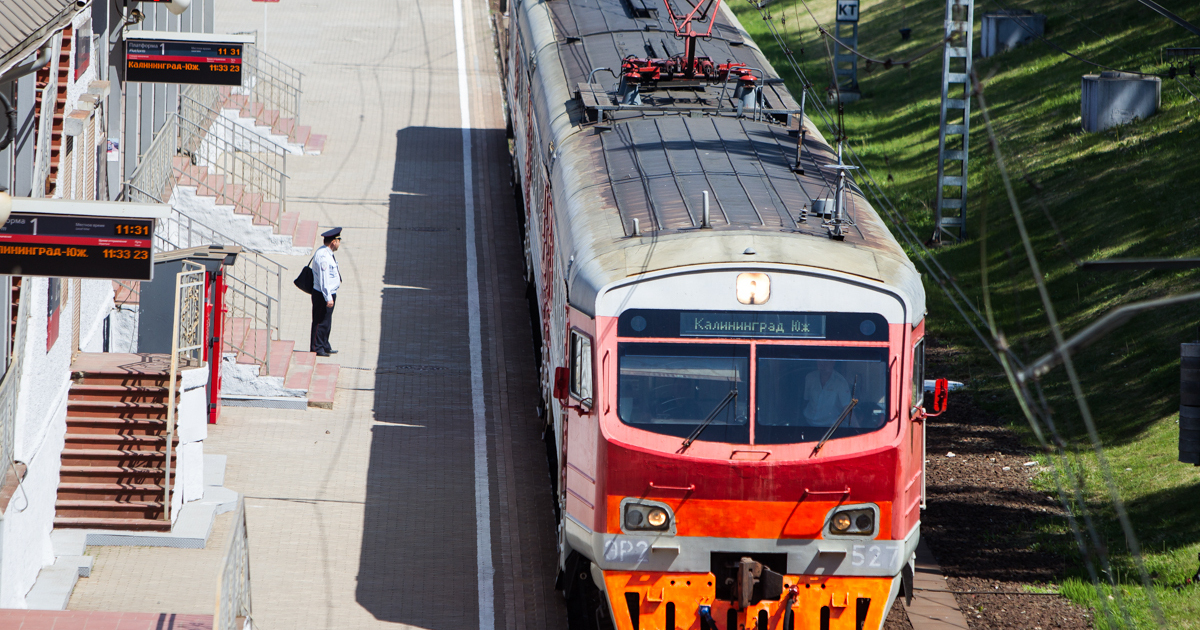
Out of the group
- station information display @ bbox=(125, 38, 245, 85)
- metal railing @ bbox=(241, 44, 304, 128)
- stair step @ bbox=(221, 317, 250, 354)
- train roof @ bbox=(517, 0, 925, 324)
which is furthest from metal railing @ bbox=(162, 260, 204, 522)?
metal railing @ bbox=(241, 44, 304, 128)

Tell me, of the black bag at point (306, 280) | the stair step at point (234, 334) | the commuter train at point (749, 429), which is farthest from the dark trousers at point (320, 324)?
the commuter train at point (749, 429)

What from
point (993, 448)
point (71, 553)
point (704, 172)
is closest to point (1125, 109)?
point (993, 448)

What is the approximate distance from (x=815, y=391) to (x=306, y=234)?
14.1 meters

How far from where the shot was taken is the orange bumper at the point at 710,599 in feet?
31.3

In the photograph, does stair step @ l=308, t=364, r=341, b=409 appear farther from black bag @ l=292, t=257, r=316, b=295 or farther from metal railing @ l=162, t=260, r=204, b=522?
metal railing @ l=162, t=260, r=204, b=522

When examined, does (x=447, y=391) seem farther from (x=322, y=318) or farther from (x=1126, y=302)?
(x=1126, y=302)

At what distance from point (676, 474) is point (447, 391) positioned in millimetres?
7570

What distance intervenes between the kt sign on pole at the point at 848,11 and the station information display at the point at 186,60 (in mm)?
18017

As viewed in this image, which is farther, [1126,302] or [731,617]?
[1126,302]

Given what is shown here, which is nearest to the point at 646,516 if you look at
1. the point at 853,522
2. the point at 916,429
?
the point at 853,522

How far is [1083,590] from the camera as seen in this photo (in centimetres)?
1159

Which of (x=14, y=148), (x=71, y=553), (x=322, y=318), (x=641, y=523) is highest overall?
(x=14, y=148)

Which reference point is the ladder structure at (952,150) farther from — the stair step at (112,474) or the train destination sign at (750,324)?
the stair step at (112,474)

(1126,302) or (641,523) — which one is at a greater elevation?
(1126,302)
